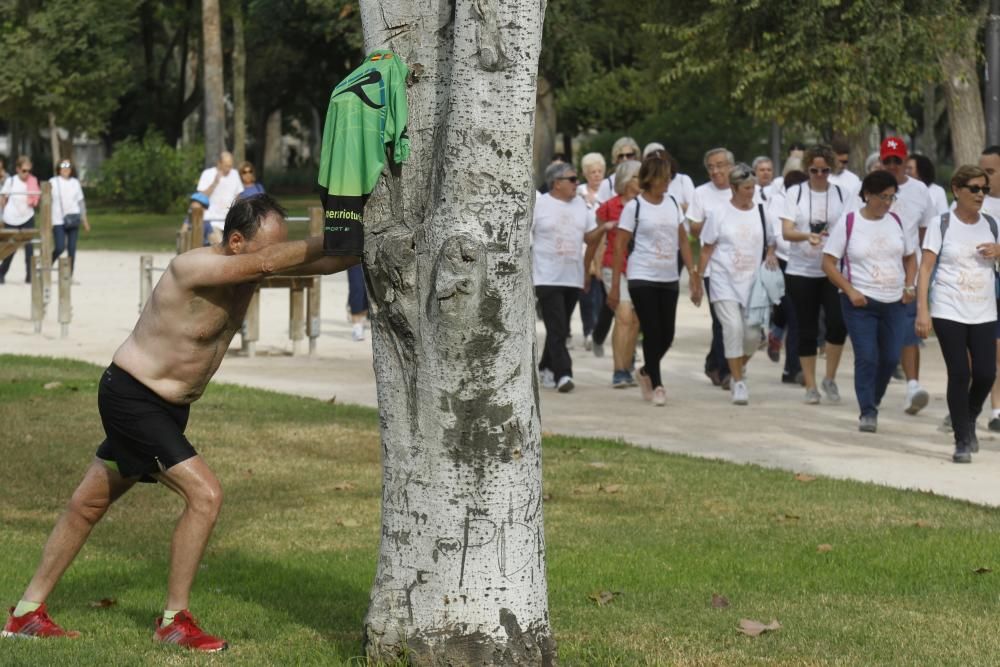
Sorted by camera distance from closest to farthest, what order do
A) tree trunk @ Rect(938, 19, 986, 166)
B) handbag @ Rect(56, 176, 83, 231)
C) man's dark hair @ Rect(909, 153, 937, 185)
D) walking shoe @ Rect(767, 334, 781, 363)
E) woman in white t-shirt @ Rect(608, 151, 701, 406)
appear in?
1. woman in white t-shirt @ Rect(608, 151, 701, 406)
2. man's dark hair @ Rect(909, 153, 937, 185)
3. walking shoe @ Rect(767, 334, 781, 363)
4. tree trunk @ Rect(938, 19, 986, 166)
5. handbag @ Rect(56, 176, 83, 231)

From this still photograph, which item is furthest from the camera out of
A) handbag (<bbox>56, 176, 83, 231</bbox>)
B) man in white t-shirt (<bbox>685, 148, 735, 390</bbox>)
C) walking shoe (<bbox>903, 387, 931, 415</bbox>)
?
handbag (<bbox>56, 176, 83, 231</bbox>)

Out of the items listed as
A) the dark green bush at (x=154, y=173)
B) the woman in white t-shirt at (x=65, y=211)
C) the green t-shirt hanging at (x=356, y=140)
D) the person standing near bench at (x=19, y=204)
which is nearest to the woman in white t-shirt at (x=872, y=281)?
the green t-shirt hanging at (x=356, y=140)

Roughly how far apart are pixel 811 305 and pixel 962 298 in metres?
3.22

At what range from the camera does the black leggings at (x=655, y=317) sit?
44.4 ft

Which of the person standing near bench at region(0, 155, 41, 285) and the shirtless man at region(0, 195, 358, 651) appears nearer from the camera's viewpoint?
the shirtless man at region(0, 195, 358, 651)

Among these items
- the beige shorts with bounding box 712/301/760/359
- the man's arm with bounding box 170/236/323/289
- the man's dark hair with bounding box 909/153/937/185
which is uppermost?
the man's dark hair with bounding box 909/153/937/185

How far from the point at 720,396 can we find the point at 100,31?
147ft

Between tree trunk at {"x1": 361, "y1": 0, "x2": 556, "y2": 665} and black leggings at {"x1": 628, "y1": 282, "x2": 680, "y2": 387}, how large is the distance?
8223 mm

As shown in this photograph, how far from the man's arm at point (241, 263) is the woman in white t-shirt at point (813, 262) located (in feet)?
27.5

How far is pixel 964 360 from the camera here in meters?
10.8

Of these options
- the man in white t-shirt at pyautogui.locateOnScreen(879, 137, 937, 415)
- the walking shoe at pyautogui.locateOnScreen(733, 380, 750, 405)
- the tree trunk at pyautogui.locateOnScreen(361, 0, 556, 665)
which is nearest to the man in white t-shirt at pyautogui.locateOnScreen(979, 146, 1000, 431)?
the man in white t-shirt at pyautogui.locateOnScreen(879, 137, 937, 415)

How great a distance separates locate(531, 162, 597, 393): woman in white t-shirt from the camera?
46.8 ft

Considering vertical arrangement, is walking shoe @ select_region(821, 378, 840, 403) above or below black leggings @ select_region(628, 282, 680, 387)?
below

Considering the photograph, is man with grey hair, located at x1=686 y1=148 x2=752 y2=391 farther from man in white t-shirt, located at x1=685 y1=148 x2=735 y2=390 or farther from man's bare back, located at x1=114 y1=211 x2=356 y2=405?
man's bare back, located at x1=114 y1=211 x2=356 y2=405
